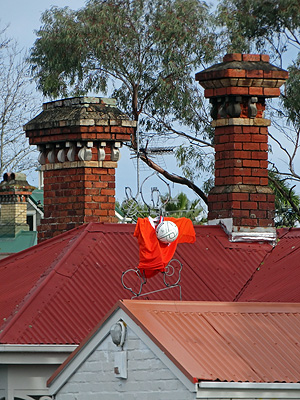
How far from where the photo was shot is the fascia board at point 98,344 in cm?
933

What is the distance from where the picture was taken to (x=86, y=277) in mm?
13383

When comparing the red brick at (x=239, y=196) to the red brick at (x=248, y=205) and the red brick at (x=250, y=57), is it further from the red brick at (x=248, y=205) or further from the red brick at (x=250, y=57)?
the red brick at (x=250, y=57)

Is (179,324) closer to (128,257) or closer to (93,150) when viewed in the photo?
(128,257)

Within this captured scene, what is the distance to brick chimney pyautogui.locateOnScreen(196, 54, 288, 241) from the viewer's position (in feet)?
49.3

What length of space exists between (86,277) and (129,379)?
3547mm

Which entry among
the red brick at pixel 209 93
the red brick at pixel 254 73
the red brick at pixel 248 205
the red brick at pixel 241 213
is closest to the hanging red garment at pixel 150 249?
the red brick at pixel 241 213

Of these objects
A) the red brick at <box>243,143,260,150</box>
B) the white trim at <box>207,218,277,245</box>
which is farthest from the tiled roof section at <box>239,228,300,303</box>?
the red brick at <box>243,143,260,150</box>

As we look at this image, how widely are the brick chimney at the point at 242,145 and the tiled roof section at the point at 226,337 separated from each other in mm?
4293

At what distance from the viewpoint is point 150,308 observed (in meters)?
10.1

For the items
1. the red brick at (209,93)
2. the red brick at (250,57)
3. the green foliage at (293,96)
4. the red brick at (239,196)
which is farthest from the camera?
the green foliage at (293,96)

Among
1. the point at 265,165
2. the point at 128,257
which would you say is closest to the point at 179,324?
the point at 128,257

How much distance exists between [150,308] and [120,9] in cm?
2499

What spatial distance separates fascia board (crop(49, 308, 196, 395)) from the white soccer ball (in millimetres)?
2358

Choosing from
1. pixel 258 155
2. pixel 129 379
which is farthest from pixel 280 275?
pixel 129 379
